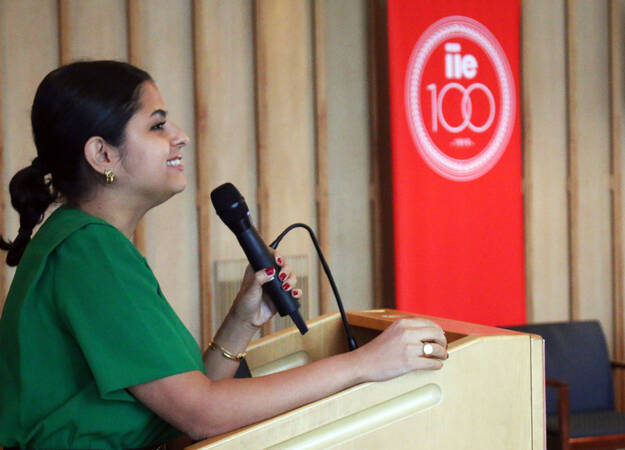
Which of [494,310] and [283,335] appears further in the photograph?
[494,310]

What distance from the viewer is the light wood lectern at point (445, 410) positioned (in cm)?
114

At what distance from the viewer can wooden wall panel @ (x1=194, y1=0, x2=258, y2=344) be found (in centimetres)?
371

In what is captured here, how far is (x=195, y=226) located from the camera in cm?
377

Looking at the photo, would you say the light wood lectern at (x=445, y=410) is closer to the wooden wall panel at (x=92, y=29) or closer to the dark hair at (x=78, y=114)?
the dark hair at (x=78, y=114)

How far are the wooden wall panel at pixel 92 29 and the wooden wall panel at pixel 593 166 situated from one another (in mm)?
2815

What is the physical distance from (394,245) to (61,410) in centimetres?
292

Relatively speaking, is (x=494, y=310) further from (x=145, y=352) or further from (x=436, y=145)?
(x=145, y=352)

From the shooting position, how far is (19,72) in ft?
11.1

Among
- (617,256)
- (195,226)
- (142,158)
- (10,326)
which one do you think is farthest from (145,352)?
(617,256)

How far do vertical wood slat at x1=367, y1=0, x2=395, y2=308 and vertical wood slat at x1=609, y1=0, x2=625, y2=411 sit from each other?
164cm

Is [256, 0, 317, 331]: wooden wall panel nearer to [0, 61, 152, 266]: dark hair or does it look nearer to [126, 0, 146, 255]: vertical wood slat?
[126, 0, 146, 255]: vertical wood slat

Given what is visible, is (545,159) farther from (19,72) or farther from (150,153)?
(150,153)

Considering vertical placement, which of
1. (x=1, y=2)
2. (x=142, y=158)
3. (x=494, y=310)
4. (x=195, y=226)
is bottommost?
(x=494, y=310)

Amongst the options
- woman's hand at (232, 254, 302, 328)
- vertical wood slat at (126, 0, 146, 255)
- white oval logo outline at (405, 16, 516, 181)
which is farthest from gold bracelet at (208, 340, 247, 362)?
white oval logo outline at (405, 16, 516, 181)
